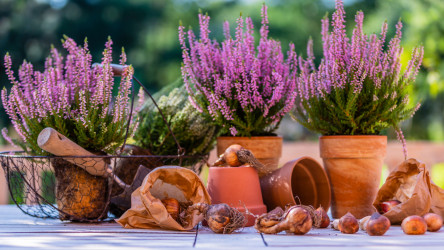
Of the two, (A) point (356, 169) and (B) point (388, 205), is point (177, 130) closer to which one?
(A) point (356, 169)

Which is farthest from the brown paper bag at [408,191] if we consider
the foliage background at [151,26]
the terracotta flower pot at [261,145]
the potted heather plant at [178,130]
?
the foliage background at [151,26]

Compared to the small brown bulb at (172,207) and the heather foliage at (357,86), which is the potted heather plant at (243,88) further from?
the small brown bulb at (172,207)

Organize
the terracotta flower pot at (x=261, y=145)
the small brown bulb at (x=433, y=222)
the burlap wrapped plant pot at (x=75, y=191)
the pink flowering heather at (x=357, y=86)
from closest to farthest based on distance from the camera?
the small brown bulb at (x=433, y=222)
the burlap wrapped plant pot at (x=75, y=191)
the pink flowering heather at (x=357, y=86)
the terracotta flower pot at (x=261, y=145)

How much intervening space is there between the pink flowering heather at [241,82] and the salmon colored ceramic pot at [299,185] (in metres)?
0.26

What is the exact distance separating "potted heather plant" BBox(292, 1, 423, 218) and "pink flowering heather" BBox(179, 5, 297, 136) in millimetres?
168

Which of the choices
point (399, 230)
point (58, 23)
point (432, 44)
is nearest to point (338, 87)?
point (399, 230)

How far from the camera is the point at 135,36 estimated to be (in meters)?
15.2

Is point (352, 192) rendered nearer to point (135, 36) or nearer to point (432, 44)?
point (432, 44)

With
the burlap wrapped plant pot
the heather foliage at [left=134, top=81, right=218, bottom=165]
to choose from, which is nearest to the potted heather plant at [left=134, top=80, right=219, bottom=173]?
the heather foliage at [left=134, top=81, right=218, bottom=165]

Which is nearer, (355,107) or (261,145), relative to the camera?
(355,107)

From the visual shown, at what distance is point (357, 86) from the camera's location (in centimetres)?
238

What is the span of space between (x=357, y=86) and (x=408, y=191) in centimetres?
52

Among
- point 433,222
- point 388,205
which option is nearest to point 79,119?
point 388,205

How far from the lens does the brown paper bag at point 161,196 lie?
2.01m
